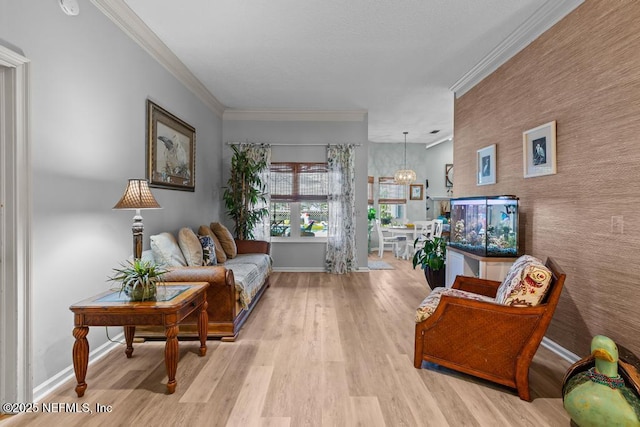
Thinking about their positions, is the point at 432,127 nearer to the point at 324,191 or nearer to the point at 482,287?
the point at 324,191

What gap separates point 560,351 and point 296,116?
501 cm

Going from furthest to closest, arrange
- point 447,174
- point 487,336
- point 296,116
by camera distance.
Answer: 1. point 447,174
2. point 296,116
3. point 487,336

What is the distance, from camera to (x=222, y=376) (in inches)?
94.7

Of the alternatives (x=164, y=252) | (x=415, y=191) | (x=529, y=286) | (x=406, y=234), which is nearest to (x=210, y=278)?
(x=164, y=252)

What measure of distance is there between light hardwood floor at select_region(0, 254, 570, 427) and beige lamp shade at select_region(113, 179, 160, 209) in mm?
1247

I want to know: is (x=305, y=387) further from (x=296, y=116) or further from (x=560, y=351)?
(x=296, y=116)

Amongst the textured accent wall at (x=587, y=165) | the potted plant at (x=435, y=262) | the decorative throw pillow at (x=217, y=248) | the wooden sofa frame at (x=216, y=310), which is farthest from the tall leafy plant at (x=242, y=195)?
the textured accent wall at (x=587, y=165)

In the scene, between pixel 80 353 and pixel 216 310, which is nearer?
pixel 80 353

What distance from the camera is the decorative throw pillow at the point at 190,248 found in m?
3.52

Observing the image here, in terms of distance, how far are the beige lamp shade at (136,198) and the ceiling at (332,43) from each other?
158 cm

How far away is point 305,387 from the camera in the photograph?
7.42 ft

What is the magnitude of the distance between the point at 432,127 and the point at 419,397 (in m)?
6.22

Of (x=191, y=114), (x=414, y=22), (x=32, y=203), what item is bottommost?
(x=32, y=203)

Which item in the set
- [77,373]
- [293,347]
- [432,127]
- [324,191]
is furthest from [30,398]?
[432,127]
